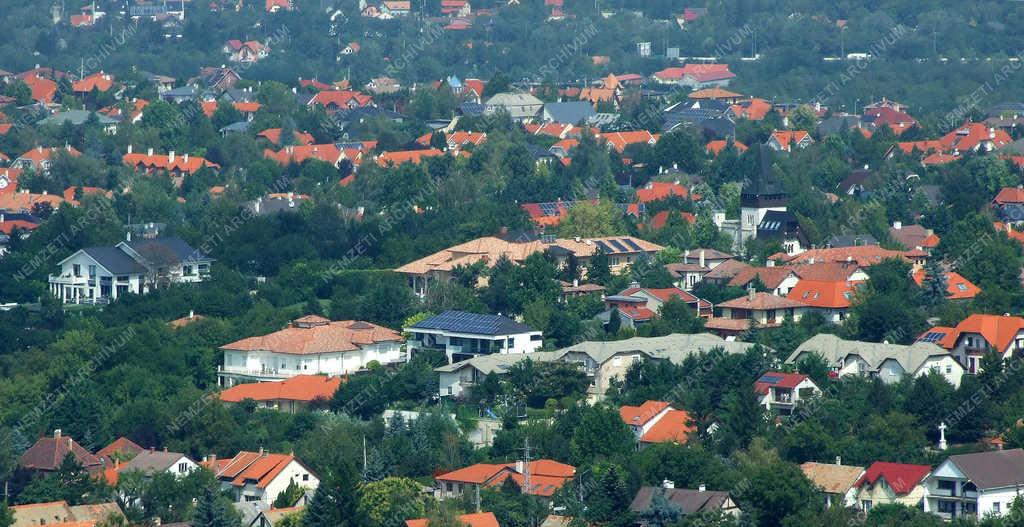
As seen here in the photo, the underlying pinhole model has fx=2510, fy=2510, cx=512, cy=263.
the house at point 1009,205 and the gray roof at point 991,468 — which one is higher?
the house at point 1009,205

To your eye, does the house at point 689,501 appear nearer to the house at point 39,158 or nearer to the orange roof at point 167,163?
the orange roof at point 167,163

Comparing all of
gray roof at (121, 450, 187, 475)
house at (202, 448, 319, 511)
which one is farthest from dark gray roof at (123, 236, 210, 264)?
house at (202, 448, 319, 511)

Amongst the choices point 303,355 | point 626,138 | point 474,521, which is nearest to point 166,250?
point 303,355

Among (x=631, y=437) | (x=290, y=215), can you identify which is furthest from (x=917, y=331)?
(x=290, y=215)

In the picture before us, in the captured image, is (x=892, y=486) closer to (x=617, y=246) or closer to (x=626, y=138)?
(x=617, y=246)

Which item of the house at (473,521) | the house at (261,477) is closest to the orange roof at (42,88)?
the house at (261,477)

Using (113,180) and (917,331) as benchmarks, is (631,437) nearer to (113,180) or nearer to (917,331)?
(917,331)
